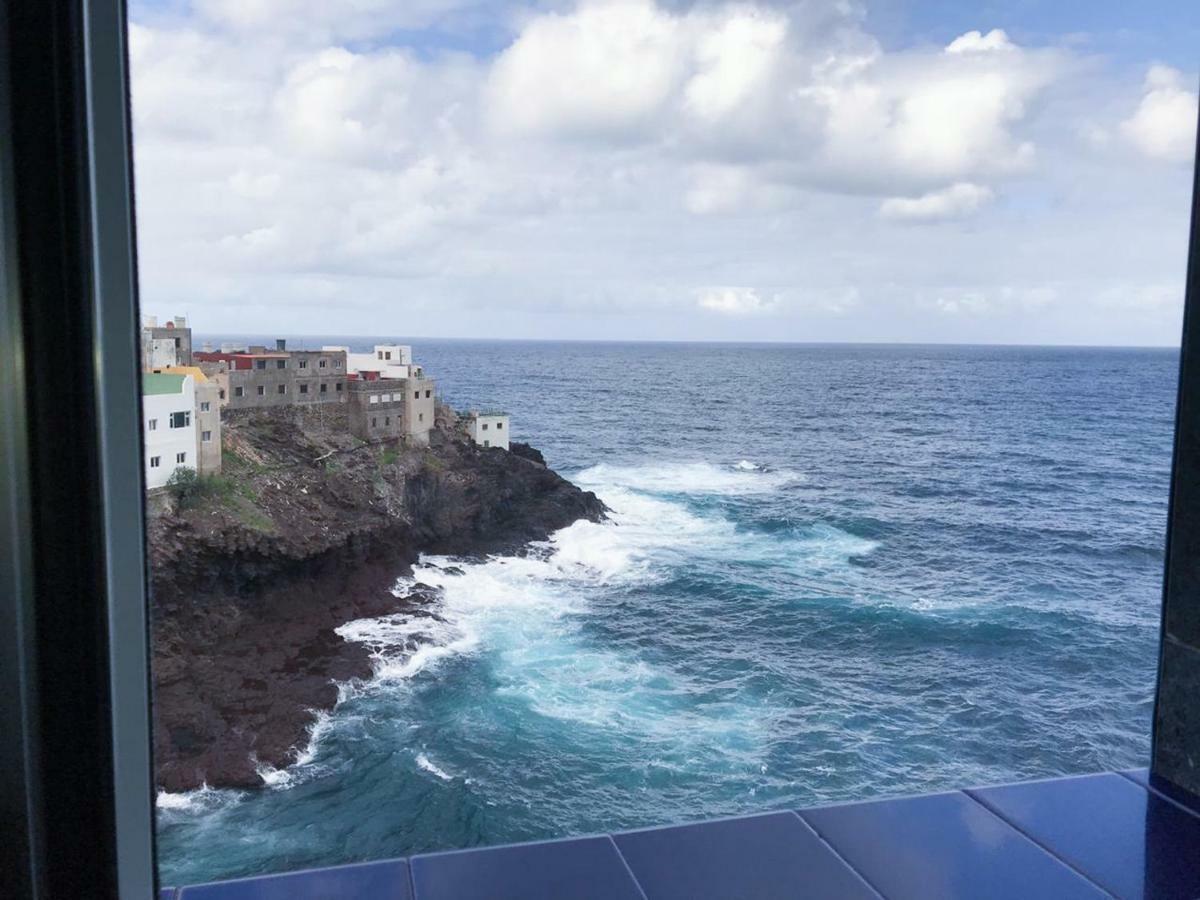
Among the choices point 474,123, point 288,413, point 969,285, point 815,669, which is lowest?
point 815,669

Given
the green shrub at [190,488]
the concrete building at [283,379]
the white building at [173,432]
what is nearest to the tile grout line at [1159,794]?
the white building at [173,432]

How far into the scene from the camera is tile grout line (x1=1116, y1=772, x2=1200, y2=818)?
87 cm

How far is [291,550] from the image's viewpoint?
1334 cm

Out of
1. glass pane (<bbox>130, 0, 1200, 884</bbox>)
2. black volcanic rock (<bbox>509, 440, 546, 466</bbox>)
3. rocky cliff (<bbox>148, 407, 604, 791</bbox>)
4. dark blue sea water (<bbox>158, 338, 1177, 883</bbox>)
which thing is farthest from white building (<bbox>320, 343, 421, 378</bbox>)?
dark blue sea water (<bbox>158, 338, 1177, 883</bbox>)

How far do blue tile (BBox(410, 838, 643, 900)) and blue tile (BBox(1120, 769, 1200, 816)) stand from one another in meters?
0.52

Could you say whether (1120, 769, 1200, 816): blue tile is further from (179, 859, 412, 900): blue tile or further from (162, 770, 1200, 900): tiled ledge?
(179, 859, 412, 900): blue tile

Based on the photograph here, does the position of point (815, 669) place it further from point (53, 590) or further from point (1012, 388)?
point (1012, 388)

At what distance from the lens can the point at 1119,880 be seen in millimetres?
761

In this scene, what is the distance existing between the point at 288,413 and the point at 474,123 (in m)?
17.8

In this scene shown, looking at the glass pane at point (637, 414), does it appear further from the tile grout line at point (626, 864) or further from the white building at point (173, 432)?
the tile grout line at point (626, 864)

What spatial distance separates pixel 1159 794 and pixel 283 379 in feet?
53.3

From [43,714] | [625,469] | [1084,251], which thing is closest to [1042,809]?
[43,714]

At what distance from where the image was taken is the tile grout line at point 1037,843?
2.47 ft

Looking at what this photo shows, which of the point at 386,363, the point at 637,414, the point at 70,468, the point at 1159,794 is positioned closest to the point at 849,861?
the point at 1159,794
